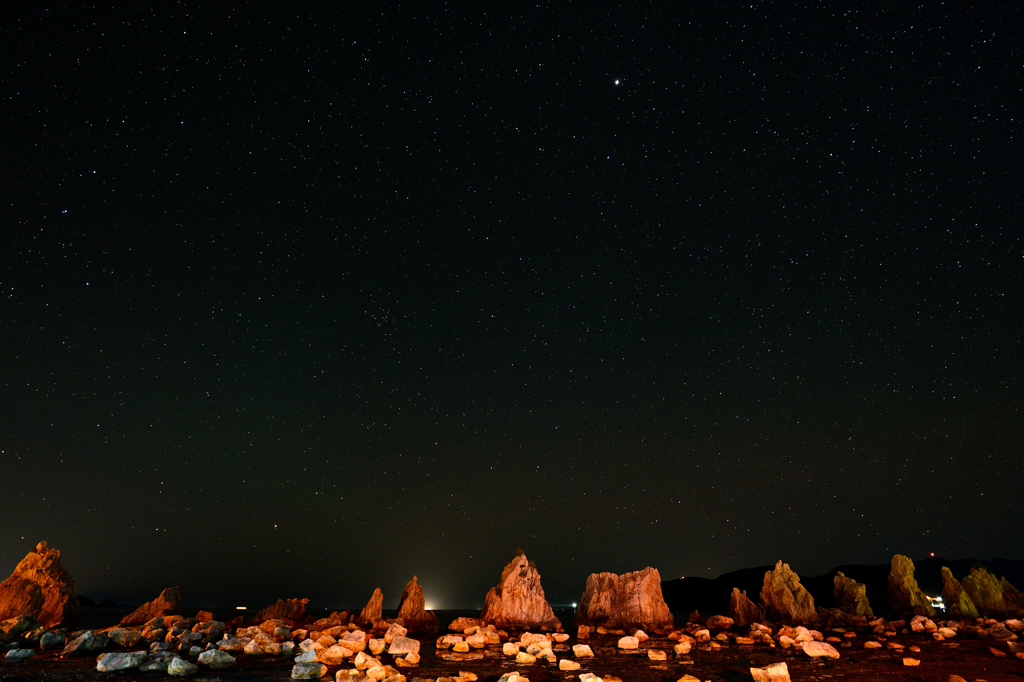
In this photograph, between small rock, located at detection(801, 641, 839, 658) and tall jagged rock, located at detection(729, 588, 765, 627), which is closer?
small rock, located at detection(801, 641, 839, 658)

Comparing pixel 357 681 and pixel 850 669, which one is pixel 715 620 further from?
pixel 357 681

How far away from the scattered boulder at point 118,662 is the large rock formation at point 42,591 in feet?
101

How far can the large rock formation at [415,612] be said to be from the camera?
55281mm

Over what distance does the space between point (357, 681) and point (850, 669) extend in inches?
968

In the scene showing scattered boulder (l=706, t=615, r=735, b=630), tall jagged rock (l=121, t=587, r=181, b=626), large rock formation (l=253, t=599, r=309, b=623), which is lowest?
scattered boulder (l=706, t=615, r=735, b=630)

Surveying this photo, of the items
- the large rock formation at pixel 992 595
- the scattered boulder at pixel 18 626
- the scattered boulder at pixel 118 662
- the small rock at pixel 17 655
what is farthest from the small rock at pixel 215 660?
the large rock formation at pixel 992 595

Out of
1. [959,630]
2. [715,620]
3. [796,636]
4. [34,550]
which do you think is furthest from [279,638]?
[959,630]

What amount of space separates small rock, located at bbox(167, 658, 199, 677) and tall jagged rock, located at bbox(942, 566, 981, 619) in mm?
78760

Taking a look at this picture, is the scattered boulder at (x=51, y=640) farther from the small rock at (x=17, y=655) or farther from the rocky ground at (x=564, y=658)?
the small rock at (x=17, y=655)

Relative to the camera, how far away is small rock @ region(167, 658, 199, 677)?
24.9 metres

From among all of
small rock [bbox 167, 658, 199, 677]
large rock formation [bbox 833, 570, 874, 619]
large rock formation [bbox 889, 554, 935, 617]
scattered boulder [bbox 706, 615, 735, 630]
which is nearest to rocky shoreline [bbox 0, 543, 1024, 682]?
small rock [bbox 167, 658, 199, 677]

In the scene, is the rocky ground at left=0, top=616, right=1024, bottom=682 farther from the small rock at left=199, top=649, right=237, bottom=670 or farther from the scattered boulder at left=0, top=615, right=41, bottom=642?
the scattered boulder at left=0, top=615, right=41, bottom=642

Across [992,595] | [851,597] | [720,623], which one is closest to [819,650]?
[720,623]

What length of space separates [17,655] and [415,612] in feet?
116
